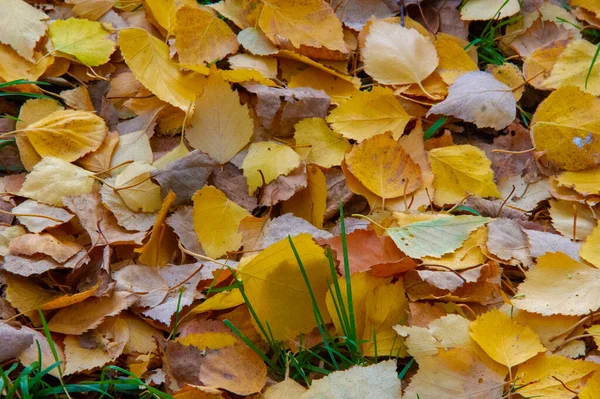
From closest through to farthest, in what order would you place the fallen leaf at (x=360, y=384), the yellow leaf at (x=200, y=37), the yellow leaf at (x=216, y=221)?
the fallen leaf at (x=360, y=384) → the yellow leaf at (x=216, y=221) → the yellow leaf at (x=200, y=37)

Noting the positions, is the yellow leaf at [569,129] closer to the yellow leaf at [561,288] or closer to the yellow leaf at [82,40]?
the yellow leaf at [561,288]

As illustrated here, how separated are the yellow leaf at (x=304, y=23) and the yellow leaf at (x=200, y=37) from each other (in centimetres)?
9

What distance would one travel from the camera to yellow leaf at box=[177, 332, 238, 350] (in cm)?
104

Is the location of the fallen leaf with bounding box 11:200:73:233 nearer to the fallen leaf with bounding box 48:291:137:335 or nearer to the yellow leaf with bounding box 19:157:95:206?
the yellow leaf with bounding box 19:157:95:206

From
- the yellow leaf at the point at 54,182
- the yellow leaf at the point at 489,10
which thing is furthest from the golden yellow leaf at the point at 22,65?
the yellow leaf at the point at 489,10

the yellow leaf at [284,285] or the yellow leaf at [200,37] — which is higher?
the yellow leaf at [200,37]

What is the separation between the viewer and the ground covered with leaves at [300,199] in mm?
1027

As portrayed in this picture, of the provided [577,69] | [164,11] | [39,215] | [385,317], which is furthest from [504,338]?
[164,11]

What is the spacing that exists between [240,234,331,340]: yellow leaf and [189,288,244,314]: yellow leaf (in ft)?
0.08

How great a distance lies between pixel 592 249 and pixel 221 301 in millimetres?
662

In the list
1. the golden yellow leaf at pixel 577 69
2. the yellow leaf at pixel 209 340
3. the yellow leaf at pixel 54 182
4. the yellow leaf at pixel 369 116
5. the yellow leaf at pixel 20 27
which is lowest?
the yellow leaf at pixel 209 340

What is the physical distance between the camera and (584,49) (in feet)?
4.75

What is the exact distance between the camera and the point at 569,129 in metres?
1.31

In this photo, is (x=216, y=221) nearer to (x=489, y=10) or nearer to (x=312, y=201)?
(x=312, y=201)
